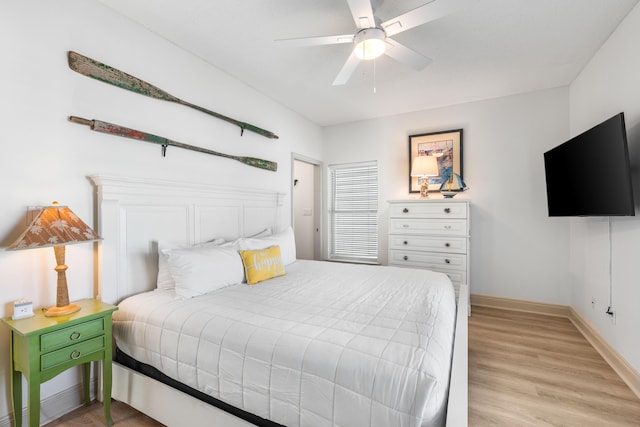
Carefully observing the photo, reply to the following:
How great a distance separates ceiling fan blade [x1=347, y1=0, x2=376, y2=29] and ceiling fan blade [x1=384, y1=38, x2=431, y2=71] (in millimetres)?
201

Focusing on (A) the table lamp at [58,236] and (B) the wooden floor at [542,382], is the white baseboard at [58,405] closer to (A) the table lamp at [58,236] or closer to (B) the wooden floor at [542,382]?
(A) the table lamp at [58,236]

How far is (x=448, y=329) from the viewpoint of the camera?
143 cm

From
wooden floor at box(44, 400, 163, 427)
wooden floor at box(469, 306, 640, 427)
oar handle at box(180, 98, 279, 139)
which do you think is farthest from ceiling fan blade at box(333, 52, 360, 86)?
wooden floor at box(44, 400, 163, 427)

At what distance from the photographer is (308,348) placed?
118cm

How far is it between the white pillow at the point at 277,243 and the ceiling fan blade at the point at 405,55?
1.84 meters

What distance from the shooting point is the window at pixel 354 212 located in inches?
169

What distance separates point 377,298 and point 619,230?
1969 millimetres

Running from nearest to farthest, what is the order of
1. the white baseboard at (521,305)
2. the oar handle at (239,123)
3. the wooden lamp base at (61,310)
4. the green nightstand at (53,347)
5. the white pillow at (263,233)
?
1. the green nightstand at (53,347)
2. the wooden lamp base at (61,310)
3. the oar handle at (239,123)
4. the white pillow at (263,233)
5. the white baseboard at (521,305)

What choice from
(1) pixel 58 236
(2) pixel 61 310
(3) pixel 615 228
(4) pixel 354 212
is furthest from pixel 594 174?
(2) pixel 61 310

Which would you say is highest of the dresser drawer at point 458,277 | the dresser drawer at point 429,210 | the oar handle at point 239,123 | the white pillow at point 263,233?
the oar handle at point 239,123

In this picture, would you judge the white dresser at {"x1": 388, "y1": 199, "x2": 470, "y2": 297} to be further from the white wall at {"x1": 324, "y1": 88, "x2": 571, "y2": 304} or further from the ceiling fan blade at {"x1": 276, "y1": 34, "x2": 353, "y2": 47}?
the ceiling fan blade at {"x1": 276, "y1": 34, "x2": 353, "y2": 47}

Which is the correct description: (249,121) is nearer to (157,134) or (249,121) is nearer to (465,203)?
(157,134)

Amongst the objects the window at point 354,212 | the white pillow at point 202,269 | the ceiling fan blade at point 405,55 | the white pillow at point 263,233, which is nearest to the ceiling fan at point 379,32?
the ceiling fan blade at point 405,55

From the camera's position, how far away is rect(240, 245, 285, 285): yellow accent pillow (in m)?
2.22
